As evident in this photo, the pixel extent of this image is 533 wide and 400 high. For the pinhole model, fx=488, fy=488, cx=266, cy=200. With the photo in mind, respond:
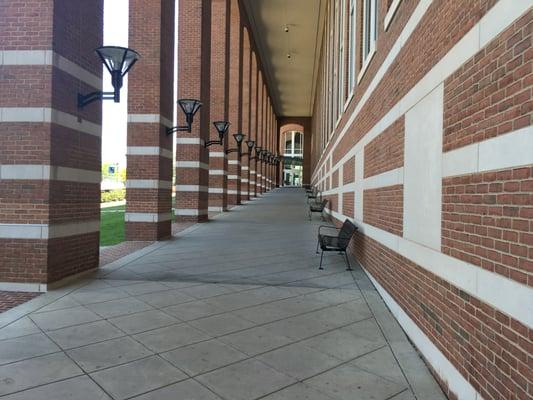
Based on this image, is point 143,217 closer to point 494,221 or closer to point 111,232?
point 111,232

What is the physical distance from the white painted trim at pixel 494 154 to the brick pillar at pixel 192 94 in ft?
43.9

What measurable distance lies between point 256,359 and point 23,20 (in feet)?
18.3

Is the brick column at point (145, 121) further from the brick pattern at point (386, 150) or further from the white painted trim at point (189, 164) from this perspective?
the brick pattern at point (386, 150)

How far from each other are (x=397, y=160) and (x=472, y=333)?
3023 millimetres

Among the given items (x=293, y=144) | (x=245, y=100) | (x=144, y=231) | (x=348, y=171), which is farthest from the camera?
(x=293, y=144)

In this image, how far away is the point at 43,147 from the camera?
21.7 ft

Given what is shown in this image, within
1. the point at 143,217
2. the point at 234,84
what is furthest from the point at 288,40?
the point at 143,217

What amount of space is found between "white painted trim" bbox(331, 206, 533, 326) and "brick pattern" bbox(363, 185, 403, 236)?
0.68 meters

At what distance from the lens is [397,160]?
5.84m

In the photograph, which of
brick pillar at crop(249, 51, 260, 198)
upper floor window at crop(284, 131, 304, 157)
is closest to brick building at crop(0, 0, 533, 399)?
brick pillar at crop(249, 51, 260, 198)

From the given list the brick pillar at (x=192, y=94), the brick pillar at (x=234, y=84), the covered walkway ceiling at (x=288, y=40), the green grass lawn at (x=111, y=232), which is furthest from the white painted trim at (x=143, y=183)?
the covered walkway ceiling at (x=288, y=40)

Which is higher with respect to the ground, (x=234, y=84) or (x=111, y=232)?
(x=234, y=84)

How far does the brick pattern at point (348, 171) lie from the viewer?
1068 centimetres

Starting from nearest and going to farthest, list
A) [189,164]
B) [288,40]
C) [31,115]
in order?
[31,115] < [189,164] < [288,40]
